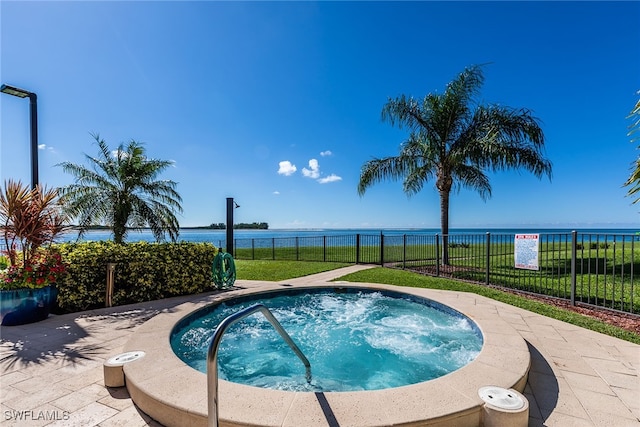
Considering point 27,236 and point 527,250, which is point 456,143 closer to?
point 527,250

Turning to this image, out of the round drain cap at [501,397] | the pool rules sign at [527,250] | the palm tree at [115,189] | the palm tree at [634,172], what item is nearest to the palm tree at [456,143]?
the pool rules sign at [527,250]

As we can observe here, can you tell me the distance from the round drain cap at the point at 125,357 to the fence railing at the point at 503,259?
6.20 metres

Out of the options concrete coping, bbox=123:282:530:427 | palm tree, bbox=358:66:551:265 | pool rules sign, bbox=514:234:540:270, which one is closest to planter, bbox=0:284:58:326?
concrete coping, bbox=123:282:530:427

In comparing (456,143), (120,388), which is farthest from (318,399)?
(456,143)

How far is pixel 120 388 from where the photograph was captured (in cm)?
258

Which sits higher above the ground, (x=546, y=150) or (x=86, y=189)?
(x=546, y=150)

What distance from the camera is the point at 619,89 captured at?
9586 mm

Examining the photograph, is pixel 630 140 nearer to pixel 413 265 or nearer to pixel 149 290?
pixel 413 265

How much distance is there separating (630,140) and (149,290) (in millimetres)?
8876

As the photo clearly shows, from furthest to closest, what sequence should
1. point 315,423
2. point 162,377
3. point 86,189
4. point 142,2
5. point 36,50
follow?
1. point 86,189
2. point 142,2
3. point 36,50
4. point 162,377
5. point 315,423

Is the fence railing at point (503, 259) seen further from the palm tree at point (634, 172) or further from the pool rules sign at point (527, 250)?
the palm tree at point (634, 172)

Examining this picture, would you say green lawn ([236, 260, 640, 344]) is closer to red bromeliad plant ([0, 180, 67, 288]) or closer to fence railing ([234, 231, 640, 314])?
fence railing ([234, 231, 640, 314])

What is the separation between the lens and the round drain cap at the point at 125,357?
2.67 meters

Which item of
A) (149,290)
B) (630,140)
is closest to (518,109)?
(630,140)
